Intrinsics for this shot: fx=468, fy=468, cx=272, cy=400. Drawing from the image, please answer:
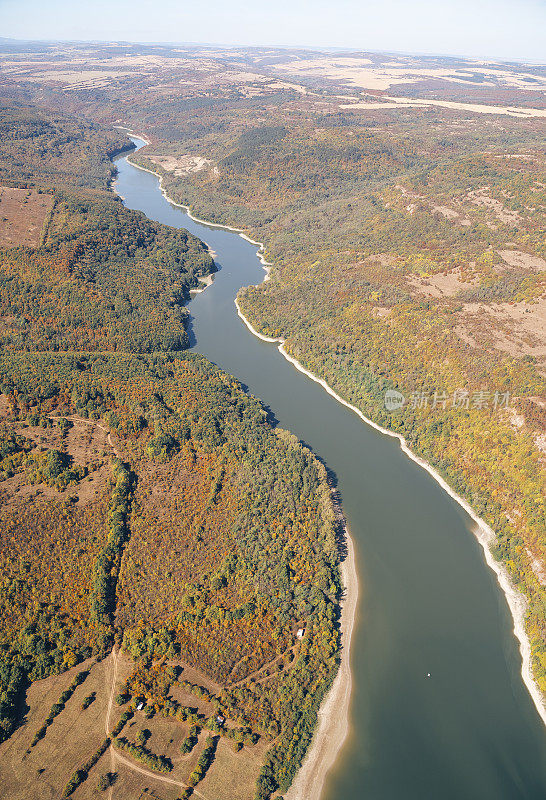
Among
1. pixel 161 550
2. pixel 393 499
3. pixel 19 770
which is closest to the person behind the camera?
pixel 19 770

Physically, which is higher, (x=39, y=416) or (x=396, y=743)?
(x=39, y=416)

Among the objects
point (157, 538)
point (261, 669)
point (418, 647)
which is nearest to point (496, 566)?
point (418, 647)

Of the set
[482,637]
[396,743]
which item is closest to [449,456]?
[482,637]

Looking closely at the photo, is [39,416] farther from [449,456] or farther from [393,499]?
[449,456]

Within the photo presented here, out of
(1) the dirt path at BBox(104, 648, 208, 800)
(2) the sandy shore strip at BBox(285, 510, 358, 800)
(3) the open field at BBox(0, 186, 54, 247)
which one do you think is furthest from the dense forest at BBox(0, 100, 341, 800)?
(3) the open field at BBox(0, 186, 54, 247)

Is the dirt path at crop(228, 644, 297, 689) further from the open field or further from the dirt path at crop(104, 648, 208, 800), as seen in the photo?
the open field

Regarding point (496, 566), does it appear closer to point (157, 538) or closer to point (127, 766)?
point (157, 538)

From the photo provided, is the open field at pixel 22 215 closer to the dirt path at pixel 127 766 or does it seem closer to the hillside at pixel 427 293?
the hillside at pixel 427 293
